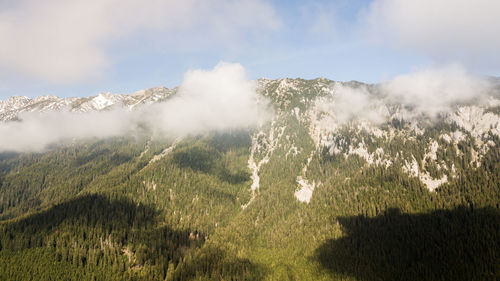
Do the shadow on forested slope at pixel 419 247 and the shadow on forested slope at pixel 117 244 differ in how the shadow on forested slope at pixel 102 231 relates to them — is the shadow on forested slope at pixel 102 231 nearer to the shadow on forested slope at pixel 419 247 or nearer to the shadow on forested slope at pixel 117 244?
the shadow on forested slope at pixel 117 244

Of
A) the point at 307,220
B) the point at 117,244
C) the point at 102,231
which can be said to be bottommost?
the point at 117,244

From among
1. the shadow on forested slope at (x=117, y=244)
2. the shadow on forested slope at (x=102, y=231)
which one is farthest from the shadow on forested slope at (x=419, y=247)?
the shadow on forested slope at (x=102, y=231)

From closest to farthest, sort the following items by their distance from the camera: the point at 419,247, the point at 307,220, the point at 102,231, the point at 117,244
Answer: the point at 419,247 < the point at 117,244 < the point at 102,231 < the point at 307,220

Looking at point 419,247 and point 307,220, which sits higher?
point 307,220

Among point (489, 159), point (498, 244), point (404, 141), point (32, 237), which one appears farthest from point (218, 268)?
point (489, 159)

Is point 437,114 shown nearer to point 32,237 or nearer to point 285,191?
point 285,191

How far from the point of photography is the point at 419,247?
108 meters

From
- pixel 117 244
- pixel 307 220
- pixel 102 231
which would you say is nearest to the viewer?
pixel 117 244

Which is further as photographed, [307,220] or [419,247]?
[307,220]

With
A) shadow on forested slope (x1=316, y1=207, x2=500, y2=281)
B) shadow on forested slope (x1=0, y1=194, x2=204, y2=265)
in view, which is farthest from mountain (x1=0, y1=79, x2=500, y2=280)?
shadow on forested slope (x1=0, y1=194, x2=204, y2=265)

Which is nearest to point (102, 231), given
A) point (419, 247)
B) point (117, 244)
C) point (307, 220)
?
point (117, 244)

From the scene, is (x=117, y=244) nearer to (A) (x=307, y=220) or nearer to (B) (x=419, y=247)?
(A) (x=307, y=220)

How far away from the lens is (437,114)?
19675cm

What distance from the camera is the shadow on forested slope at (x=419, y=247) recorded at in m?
96.1
